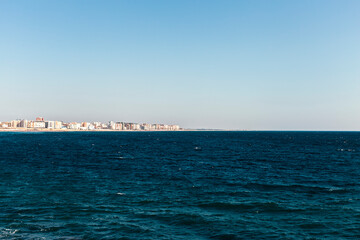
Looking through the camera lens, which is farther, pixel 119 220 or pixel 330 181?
pixel 330 181

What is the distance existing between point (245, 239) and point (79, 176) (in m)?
32.4

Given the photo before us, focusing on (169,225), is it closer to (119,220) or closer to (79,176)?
(119,220)

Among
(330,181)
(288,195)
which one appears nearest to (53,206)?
(288,195)

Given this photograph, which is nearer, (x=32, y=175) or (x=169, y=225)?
(x=169, y=225)

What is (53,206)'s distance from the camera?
28234 millimetres

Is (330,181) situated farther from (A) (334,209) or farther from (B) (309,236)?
(B) (309,236)

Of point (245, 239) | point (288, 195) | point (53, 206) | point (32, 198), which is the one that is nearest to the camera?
point (245, 239)

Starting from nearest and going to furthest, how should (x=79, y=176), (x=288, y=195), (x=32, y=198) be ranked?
(x=32, y=198) → (x=288, y=195) → (x=79, y=176)

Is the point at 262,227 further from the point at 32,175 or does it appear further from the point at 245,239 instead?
the point at 32,175

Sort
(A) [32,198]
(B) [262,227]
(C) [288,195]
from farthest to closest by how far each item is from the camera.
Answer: (C) [288,195]
(A) [32,198]
(B) [262,227]

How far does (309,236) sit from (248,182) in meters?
20.5

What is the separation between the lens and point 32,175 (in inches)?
1801

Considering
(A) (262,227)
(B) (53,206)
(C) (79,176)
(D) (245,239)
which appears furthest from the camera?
(C) (79,176)

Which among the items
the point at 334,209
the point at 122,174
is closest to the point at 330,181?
the point at 334,209
